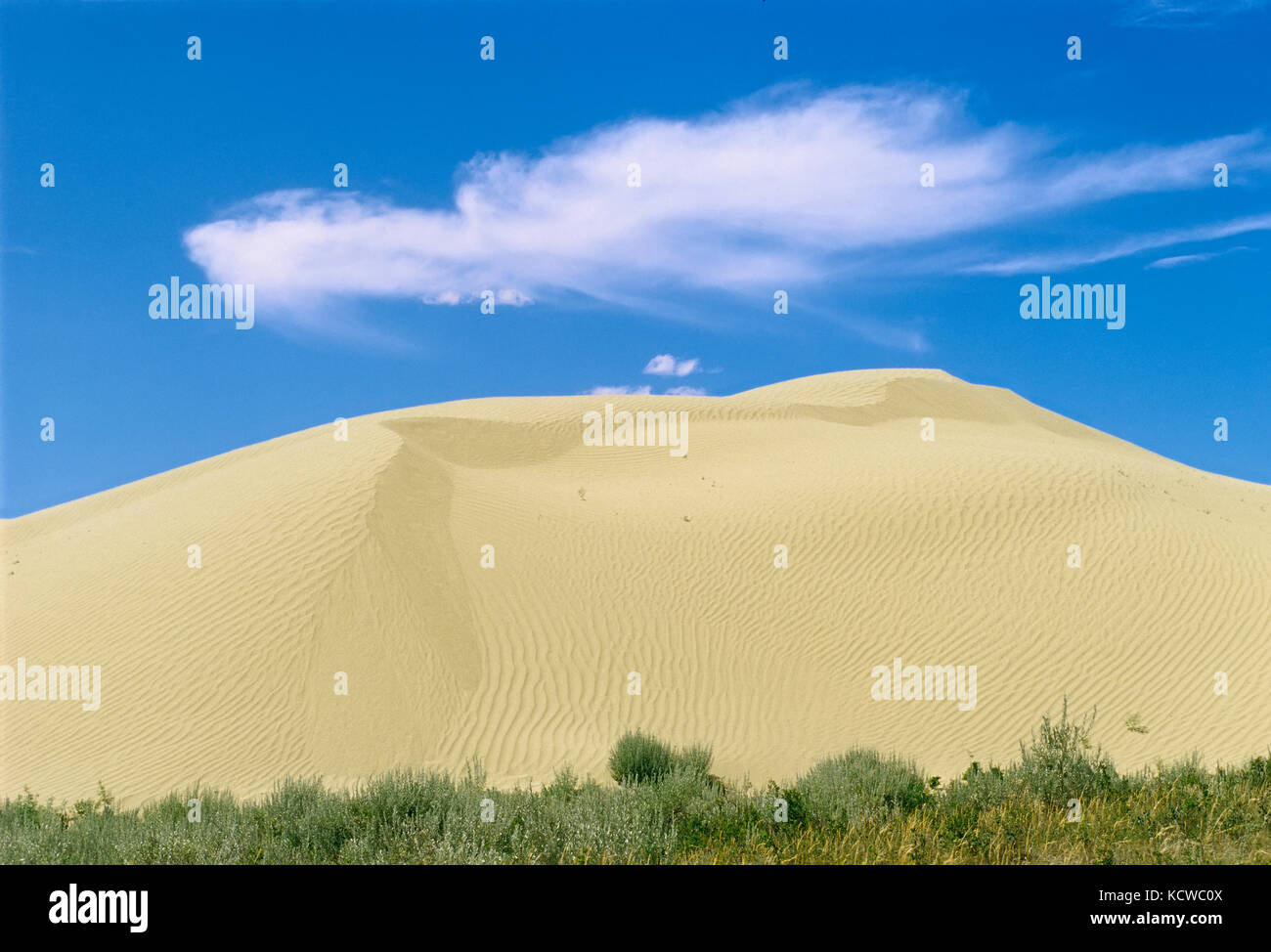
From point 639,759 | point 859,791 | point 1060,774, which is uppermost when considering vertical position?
point 1060,774

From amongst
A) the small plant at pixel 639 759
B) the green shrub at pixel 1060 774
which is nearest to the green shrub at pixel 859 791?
the green shrub at pixel 1060 774

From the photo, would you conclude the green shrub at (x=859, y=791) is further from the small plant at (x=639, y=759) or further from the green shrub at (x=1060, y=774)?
the small plant at (x=639, y=759)

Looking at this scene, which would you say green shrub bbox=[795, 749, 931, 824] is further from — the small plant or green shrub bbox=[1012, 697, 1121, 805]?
the small plant

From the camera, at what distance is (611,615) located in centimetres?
1888

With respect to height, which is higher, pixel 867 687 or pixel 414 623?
pixel 414 623

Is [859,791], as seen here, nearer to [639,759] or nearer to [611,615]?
[639,759]

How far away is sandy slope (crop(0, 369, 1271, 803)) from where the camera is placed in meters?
14.7

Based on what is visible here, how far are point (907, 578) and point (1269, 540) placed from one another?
8.66 m

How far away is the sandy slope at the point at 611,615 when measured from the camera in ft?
48.3


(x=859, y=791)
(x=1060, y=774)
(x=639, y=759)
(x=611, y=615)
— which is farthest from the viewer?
(x=611, y=615)

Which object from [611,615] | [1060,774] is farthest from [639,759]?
[611,615]
